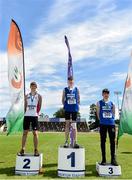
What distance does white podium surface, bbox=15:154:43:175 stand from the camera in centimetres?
941

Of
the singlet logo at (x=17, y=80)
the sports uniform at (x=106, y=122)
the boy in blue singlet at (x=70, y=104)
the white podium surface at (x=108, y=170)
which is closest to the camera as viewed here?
the white podium surface at (x=108, y=170)

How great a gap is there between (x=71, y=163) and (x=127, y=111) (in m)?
2.62

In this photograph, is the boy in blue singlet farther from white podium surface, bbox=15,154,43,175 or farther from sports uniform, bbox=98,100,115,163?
white podium surface, bbox=15,154,43,175

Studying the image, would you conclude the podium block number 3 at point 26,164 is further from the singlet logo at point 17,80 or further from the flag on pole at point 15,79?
the singlet logo at point 17,80

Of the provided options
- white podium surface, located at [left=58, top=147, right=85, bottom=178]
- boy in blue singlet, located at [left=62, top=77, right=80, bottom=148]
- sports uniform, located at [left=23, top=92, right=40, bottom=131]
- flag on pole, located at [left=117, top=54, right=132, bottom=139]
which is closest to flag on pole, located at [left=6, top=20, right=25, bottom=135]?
sports uniform, located at [left=23, top=92, right=40, bottom=131]

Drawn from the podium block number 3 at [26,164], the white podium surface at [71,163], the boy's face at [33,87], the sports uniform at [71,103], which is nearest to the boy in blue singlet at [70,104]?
the sports uniform at [71,103]

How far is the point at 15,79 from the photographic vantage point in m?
10.9

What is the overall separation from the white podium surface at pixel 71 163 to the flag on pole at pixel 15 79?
169 cm

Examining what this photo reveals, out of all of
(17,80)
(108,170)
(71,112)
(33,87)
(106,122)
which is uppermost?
(17,80)

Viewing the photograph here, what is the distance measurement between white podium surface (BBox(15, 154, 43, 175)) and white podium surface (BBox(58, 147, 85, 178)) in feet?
1.85

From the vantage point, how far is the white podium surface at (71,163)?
30.4 feet

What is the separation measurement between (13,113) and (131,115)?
126 inches

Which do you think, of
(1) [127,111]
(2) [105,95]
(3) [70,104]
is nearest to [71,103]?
(3) [70,104]

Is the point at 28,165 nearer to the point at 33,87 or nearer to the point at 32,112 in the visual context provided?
the point at 32,112
